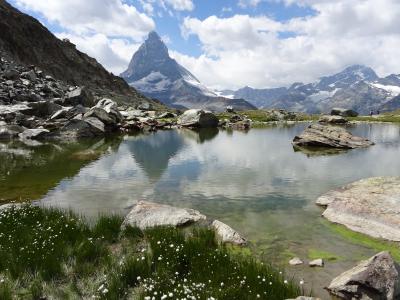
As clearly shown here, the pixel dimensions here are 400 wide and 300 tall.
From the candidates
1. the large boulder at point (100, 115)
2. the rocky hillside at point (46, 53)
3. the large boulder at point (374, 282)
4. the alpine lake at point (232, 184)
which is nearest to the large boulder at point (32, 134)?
the alpine lake at point (232, 184)

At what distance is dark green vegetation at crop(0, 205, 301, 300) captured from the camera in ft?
36.3

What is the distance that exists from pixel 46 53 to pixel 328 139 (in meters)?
125

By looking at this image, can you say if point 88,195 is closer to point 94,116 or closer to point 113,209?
point 113,209

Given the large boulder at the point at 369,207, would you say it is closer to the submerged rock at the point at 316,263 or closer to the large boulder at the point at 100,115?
the submerged rock at the point at 316,263

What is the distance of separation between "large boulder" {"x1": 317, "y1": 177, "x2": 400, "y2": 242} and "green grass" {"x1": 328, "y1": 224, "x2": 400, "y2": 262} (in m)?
0.31

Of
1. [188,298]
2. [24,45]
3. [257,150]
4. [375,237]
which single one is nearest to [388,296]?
[188,298]

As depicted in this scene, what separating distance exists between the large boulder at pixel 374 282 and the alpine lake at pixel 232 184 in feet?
2.99

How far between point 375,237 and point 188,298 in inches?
409

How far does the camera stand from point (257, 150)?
49.6 meters

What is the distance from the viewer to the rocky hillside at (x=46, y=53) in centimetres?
13325

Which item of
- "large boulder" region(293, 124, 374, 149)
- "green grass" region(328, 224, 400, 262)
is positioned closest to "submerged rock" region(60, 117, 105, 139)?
"large boulder" region(293, 124, 374, 149)

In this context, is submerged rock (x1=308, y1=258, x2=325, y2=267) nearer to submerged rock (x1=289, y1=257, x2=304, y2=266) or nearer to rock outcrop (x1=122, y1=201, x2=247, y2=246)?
submerged rock (x1=289, y1=257, x2=304, y2=266)

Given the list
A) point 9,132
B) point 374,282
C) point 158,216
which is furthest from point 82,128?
point 374,282

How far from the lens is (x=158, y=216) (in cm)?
1875
